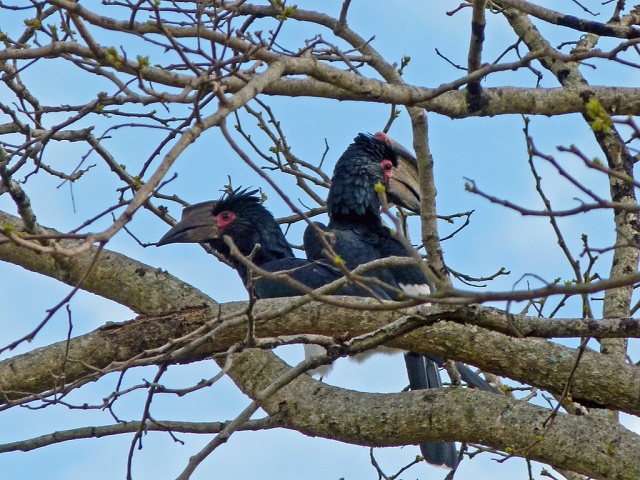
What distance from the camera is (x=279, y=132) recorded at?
6289 millimetres

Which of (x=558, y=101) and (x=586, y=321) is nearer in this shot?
(x=586, y=321)

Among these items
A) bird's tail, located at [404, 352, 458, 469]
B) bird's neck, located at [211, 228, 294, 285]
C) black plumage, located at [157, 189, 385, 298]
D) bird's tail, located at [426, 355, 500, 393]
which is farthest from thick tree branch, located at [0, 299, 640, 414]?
bird's neck, located at [211, 228, 294, 285]

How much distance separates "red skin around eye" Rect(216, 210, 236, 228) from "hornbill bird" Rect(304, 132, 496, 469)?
674 mm

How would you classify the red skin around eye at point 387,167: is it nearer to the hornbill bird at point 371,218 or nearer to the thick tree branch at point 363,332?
the hornbill bird at point 371,218

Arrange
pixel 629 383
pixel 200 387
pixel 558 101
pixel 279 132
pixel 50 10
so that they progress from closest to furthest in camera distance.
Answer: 1. pixel 200 387
2. pixel 629 383
3. pixel 558 101
4. pixel 50 10
5. pixel 279 132

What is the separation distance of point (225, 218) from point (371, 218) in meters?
1.06

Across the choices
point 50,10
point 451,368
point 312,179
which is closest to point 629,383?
point 451,368

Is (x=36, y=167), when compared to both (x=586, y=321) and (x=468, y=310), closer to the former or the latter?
(x=468, y=310)

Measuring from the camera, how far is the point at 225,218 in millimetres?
7023

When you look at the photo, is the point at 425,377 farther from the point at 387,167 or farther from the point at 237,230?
the point at 387,167

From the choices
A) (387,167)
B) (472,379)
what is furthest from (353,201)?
(472,379)

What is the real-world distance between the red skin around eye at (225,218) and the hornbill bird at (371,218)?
2.21 feet

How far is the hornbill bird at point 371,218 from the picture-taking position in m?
6.00

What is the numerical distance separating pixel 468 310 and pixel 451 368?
134 cm
